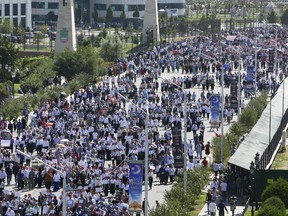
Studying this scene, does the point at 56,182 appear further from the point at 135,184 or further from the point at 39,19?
the point at 39,19

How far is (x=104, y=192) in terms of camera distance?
52062 millimetres

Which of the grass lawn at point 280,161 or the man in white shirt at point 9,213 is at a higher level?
the man in white shirt at point 9,213

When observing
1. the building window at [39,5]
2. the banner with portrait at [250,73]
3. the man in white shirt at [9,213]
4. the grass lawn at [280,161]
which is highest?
the building window at [39,5]

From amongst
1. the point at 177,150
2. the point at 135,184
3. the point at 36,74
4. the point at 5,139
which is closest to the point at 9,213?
the point at 135,184

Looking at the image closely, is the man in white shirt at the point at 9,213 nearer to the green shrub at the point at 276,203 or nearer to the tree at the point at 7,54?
the green shrub at the point at 276,203

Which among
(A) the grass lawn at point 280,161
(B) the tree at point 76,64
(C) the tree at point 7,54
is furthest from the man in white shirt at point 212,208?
(B) the tree at point 76,64

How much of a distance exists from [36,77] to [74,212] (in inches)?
1639

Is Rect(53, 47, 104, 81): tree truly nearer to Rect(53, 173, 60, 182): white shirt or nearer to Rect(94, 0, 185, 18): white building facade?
Rect(53, 173, 60, 182): white shirt

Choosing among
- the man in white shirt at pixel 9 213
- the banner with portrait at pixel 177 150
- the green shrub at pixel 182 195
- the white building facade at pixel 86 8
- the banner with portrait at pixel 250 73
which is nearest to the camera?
the green shrub at pixel 182 195

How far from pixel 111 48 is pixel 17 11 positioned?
40530 millimetres

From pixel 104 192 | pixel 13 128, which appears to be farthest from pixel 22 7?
pixel 104 192

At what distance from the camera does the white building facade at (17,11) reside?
144m

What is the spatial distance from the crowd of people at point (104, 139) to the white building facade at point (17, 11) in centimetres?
4768

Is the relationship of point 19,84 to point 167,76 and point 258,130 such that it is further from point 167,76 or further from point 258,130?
point 258,130
